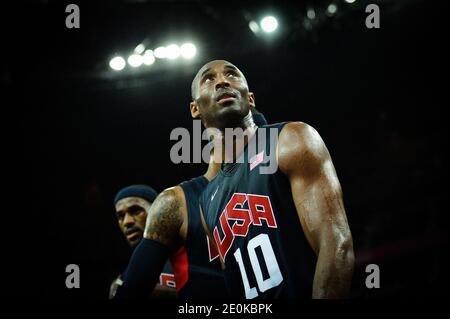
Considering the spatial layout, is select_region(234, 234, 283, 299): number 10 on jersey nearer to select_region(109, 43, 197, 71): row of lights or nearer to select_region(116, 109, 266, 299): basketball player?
select_region(116, 109, 266, 299): basketball player

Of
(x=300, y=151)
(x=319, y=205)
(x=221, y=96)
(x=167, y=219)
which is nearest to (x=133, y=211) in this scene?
(x=167, y=219)

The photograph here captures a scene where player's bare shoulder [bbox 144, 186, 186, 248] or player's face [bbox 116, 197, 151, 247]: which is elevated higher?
player's face [bbox 116, 197, 151, 247]

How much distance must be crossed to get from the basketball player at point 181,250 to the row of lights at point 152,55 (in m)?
3.94

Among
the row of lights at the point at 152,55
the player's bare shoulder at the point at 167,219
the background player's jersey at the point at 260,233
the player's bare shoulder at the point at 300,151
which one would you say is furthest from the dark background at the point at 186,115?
the player's bare shoulder at the point at 300,151

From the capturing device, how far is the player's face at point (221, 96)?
2574 millimetres

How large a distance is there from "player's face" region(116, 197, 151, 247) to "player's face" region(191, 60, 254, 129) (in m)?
Result: 1.78

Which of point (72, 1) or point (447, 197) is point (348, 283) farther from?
point (447, 197)

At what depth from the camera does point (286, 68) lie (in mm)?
7215

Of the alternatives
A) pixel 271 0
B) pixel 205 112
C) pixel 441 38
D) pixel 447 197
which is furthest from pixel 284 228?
pixel 441 38

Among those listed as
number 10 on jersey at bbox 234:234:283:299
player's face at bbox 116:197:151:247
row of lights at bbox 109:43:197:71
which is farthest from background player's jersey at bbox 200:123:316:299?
row of lights at bbox 109:43:197:71

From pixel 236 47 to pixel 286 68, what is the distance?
3.12 ft

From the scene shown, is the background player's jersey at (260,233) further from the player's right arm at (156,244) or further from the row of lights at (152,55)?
the row of lights at (152,55)

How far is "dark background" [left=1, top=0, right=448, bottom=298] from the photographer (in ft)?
20.5

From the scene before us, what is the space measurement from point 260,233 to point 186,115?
572 cm
